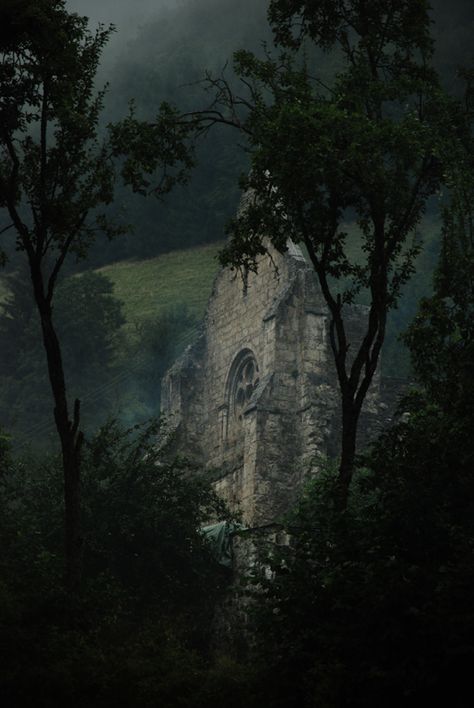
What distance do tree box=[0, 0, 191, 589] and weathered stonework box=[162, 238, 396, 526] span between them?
14518 millimetres

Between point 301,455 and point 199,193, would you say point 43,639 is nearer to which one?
point 301,455

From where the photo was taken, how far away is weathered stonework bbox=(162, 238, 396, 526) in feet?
116

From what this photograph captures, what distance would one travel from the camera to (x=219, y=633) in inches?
922

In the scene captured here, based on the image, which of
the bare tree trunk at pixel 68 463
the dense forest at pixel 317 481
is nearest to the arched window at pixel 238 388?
the dense forest at pixel 317 481

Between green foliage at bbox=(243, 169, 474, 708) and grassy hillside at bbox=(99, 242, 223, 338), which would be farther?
grassy hillside at bbox=(99, 242, 223, 338)

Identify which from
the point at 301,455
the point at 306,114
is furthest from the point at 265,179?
the point at 301,455

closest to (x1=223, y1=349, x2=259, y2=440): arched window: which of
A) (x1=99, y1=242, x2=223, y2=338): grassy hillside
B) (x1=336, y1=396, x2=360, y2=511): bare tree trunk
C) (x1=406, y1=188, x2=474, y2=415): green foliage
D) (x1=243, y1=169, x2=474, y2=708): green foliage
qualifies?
(x1=99, y1=242, x2=223, y2=338): grassy hillside

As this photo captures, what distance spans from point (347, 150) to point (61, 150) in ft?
14.5

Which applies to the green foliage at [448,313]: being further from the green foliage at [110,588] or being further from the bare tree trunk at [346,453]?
the green foliage at [110,588]

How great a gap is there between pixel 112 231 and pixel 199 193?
5520 centimetres

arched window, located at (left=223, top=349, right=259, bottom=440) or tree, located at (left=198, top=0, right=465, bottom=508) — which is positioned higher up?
arched window, located at (left=223, top=349, right=259, bottom=440)

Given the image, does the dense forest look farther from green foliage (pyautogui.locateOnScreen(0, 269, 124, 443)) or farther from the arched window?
green foliage (pyautogui.locateOnScreen(0, 269, 124, 443))

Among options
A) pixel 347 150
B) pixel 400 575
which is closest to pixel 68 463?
pixel 400 575

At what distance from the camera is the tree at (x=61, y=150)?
17500mm
